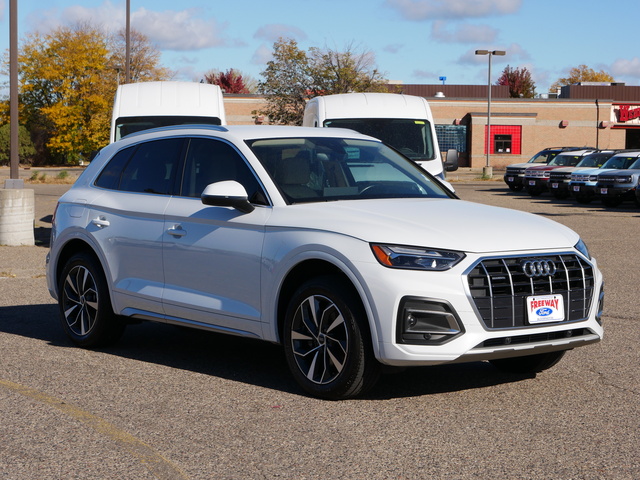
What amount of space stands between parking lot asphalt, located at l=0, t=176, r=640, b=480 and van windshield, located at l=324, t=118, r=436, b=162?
8615 millimetres

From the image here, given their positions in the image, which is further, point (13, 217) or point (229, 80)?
point (229, 80)

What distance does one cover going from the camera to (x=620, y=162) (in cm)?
3161

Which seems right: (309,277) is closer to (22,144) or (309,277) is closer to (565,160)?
(565,160)

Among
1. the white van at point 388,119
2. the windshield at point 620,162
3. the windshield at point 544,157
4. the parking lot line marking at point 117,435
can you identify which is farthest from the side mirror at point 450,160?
the windshield at point 544,157

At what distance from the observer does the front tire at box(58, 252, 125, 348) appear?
7.79 m

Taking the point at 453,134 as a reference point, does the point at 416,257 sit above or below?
below

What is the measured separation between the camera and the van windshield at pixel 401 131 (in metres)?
16.5

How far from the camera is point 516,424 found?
18.1 ft

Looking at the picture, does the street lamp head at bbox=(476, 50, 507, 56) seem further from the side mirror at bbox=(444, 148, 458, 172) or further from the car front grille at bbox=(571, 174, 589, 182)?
the side mirror at bbox=(444, 148, 458, 172)

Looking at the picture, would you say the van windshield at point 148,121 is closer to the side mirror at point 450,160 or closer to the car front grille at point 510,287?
the side mirror at point 450,160

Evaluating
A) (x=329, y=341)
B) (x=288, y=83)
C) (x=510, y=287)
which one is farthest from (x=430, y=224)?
(x=288, y=83)

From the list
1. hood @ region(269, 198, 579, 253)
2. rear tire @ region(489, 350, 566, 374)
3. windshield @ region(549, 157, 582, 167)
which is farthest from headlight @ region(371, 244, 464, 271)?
windshield @ region(549, 157, 582, 167)

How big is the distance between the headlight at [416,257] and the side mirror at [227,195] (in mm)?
1162

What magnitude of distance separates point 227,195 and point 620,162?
27.2 m
